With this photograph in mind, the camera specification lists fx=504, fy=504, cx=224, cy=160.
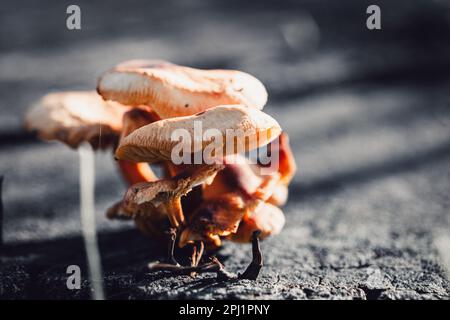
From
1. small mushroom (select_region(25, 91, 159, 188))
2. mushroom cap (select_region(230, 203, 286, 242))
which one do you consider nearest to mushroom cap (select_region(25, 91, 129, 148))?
small mushroom (select_region(25, 91, 159, 188))

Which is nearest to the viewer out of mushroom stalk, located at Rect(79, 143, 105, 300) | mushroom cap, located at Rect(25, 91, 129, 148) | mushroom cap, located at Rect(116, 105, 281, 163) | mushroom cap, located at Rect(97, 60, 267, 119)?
mushroom cap, located at Rect(116, 105, 281, 163)

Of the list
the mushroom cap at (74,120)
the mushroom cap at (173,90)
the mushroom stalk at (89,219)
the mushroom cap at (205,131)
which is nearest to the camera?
the mushroom cap at (205,131)

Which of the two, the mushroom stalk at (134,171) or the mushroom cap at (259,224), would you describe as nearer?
the mushroom cap at (259,224)

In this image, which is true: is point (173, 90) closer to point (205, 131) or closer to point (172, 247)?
point (205, 131)

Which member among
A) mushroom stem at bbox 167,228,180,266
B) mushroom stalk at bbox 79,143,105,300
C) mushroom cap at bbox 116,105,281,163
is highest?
mushroom cap at bbox 116,105,281,163

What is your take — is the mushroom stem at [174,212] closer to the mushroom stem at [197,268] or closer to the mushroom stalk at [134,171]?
the mushroom stem at [197,268]

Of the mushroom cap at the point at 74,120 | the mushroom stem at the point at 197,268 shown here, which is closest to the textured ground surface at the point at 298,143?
the mushroom stem at the point at 197,268

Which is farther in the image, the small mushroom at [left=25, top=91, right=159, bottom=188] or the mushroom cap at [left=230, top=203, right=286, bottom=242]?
the small mushroom at [left=25, top=91, right=159, bottom=188]

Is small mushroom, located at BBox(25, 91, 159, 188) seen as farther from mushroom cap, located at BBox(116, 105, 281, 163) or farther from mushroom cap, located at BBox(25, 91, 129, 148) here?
mushroom cap, located at BBox(116, 105, 281, 163)
